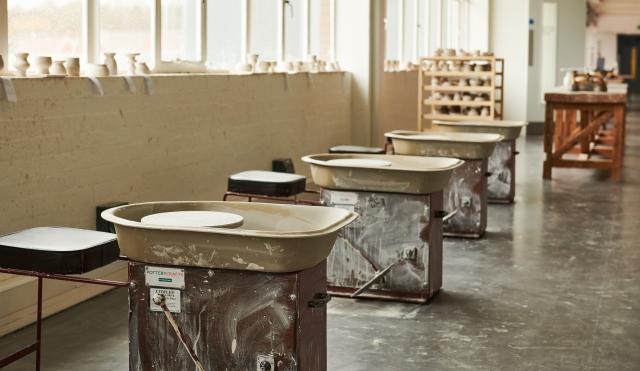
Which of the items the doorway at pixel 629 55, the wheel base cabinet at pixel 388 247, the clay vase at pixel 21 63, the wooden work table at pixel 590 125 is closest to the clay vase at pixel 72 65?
the clay vase at pixel 21 63

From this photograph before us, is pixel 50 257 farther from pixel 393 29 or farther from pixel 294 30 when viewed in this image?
pixel 393 29

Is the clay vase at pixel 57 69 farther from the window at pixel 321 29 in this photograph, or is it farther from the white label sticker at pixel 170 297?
the window at pixel 321 29

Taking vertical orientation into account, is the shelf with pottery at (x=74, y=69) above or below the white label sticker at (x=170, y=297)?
above

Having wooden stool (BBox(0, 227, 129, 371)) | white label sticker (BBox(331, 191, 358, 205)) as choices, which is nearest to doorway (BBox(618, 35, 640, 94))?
white label sticker (BBox(331, 191, 358, 205))

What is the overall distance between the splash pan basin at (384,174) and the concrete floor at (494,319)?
0.62 meters

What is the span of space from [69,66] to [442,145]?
2593 mm

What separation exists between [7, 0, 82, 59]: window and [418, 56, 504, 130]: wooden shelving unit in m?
6.36

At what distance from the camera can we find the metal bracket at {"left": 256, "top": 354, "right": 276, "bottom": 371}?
2.90 metres

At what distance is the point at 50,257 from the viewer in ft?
11.1

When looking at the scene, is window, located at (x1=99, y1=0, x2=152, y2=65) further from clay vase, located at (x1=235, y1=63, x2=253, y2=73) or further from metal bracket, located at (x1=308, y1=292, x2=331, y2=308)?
metal bracket, located at (x1=308, y1=292, x2=331, y2=308)

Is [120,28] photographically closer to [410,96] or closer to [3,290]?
[3,290]

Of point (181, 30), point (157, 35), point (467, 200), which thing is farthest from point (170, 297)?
point (467, 200)

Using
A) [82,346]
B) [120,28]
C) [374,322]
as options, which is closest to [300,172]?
[120,28]

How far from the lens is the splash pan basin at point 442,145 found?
6129 millimetres
